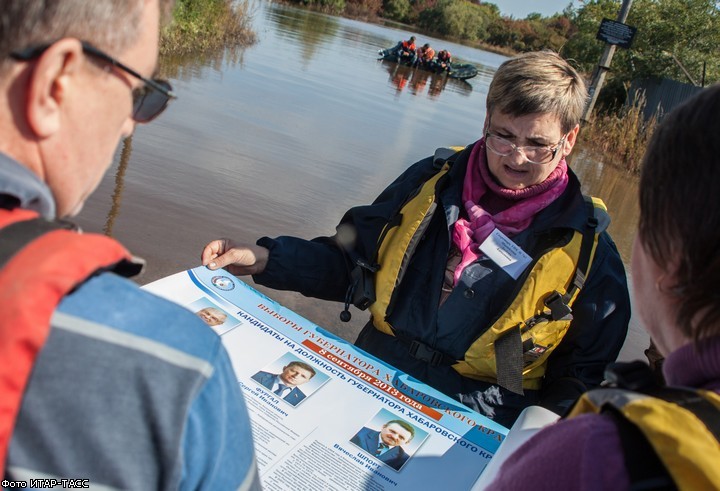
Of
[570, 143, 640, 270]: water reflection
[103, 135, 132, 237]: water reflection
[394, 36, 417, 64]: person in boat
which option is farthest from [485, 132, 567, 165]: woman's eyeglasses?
[394, 36, 417, 64]: person in boat

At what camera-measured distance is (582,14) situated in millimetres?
20766

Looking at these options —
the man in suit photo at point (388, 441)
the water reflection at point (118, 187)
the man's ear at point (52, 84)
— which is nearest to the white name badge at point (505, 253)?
the man in suit photo at point (388, 441)

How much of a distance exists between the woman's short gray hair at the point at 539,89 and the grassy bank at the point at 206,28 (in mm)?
8785

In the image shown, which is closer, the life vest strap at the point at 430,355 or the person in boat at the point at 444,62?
the life vest strap at the point at 430,355

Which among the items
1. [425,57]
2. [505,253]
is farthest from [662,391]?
[425,57]

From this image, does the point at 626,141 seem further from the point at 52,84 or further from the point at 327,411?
the point at 52,84

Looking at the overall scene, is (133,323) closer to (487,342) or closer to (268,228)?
(487,342)

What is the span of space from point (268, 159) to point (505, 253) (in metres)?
4.67

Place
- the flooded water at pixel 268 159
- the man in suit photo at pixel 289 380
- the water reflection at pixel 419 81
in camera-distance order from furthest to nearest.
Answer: the water reflection at pixel 419 81 → the flooded water at pixel 268 159 → the man in suit photo at pixel 289 380

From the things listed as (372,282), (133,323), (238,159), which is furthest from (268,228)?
(133,323)

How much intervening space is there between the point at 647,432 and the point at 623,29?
12774 mm

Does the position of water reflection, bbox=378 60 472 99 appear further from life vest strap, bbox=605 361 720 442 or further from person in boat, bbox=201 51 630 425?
life vest strap, bbox=605 361 720 442

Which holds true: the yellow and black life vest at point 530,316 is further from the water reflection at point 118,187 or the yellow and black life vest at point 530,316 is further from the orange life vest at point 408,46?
the orange life vest at point 408,46

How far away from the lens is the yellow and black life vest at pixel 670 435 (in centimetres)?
70
